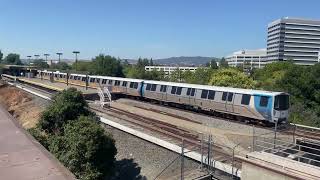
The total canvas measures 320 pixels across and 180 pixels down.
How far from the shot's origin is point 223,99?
27.3 meters

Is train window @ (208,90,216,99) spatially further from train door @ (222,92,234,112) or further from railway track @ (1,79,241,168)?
railway track @ (1,79,241,168)

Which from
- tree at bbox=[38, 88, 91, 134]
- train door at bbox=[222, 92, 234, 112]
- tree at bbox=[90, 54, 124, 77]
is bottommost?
tree at bbox=[38, 88, 91, 134]

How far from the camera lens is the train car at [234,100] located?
24078 mm

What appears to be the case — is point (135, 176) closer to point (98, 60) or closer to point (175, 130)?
point (175, 130)

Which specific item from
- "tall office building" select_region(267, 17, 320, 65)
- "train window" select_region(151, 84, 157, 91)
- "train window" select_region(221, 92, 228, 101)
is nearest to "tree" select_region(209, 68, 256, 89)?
"train window" select_region(151, 84, 157, 91)

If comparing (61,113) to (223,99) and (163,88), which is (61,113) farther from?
(163,88)

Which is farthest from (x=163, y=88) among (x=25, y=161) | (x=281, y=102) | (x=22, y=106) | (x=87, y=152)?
(x=25, y=161)

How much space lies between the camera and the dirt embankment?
37378 millimetres

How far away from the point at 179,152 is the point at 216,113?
34.5 feet

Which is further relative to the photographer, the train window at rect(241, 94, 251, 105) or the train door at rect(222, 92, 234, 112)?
the train door at rect(222, 92, 234, 112)

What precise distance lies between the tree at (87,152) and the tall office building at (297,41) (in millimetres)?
164681

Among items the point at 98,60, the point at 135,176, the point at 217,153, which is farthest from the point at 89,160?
the point at 98,60

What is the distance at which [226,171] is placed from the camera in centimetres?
1655

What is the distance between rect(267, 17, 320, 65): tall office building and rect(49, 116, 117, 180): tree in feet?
540
